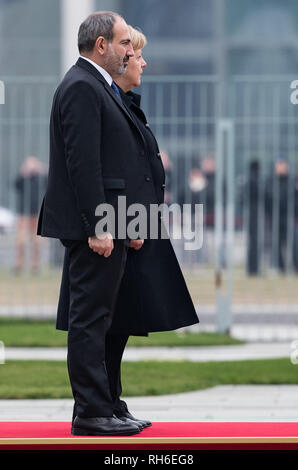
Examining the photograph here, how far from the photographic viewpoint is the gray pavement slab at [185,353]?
30.0ft

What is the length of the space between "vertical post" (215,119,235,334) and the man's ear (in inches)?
246

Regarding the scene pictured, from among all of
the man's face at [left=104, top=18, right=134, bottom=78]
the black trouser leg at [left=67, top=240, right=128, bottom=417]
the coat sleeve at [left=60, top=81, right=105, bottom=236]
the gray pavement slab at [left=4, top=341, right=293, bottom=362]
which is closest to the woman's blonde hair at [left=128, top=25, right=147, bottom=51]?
the man's face at [left=104, top=18, right=134, bottom=78]

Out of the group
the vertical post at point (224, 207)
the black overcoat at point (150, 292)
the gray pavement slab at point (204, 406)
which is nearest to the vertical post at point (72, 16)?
the vertical post at point (224, 207)

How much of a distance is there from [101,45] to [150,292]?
101 cm

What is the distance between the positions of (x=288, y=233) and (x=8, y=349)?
9.96 ft

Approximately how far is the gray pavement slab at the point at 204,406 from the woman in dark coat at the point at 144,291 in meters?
1.25

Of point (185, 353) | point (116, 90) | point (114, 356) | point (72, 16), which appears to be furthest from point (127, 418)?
point (72, 16)

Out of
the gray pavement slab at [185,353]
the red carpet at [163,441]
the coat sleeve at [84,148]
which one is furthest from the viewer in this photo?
the gray pavement slab at [185,353]

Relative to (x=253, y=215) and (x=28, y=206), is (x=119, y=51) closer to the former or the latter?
(x=253, y=215)

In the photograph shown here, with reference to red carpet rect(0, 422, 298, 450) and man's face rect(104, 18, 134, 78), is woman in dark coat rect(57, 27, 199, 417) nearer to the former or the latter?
man's face rect(104, 18, 134, 78)

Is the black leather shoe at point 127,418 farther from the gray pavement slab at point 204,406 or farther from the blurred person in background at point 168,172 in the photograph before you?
the blurred person in background at point 168,172

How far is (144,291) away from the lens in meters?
5.09
